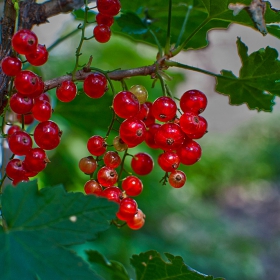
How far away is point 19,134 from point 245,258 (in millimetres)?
2874

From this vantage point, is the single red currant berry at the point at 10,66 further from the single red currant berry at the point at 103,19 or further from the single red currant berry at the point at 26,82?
the single red currant berry at the point at 103,19

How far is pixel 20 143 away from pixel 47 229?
158 mm

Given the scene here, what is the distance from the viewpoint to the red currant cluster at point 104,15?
0.59 meters

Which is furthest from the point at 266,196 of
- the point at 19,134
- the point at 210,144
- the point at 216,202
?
the point at 19,134

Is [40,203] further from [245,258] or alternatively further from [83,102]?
[245,258]

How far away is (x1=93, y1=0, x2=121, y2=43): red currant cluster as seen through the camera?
0.59 meters

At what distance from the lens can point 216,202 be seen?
523 centimetres

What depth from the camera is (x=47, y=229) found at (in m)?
0.43

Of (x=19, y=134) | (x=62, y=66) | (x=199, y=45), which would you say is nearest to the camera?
(x=19, y=134)

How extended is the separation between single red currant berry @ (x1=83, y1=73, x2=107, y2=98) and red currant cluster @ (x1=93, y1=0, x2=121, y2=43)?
0.07 metres

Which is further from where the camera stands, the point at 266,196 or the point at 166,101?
the point at 266,196

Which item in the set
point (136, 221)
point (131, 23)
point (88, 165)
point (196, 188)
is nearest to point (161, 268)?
point (136, 221)

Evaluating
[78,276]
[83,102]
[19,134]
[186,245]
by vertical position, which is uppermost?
[186,245]

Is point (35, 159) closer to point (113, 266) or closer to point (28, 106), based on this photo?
point (28, 106)
